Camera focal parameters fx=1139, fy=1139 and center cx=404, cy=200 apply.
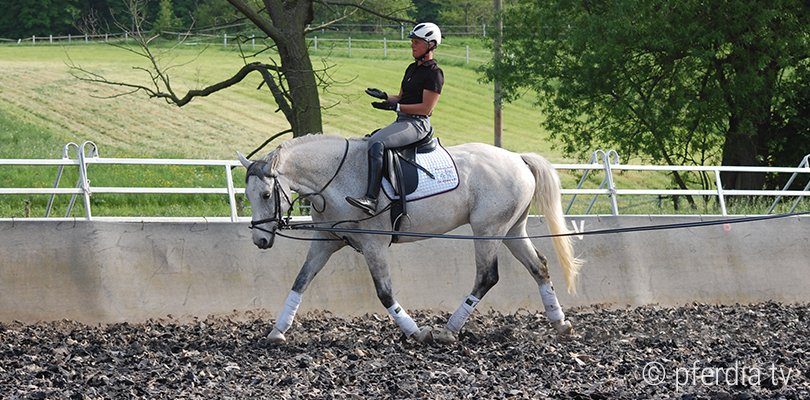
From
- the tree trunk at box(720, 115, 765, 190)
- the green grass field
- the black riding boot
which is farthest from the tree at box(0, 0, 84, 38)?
the black riding boot

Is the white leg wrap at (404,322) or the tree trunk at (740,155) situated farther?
the tree trunk at (740,155)

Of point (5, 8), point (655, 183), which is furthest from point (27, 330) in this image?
point (5, 8)

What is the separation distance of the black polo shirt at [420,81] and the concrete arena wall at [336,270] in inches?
102

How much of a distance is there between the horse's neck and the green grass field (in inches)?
370

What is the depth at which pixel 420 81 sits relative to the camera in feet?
31.3

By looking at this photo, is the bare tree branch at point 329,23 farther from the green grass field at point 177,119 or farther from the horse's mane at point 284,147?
the horse's mane at point 284,147

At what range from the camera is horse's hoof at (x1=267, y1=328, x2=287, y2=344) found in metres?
9.51

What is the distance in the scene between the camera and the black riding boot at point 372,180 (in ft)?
30.9

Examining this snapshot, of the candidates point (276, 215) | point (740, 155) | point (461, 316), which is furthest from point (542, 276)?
point (740, 155)

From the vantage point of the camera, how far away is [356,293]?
38.5 feet

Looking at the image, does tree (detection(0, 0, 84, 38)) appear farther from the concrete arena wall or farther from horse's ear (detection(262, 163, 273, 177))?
horse's ear (detection(262, 163, 273, 177))

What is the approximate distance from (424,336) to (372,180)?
1367 mm

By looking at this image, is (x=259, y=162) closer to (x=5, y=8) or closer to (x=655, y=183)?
(x=655, y=183)

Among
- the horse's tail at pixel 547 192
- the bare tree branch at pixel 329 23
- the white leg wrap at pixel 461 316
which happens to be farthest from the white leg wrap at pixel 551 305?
the bare tree branch at pixel 329 23
